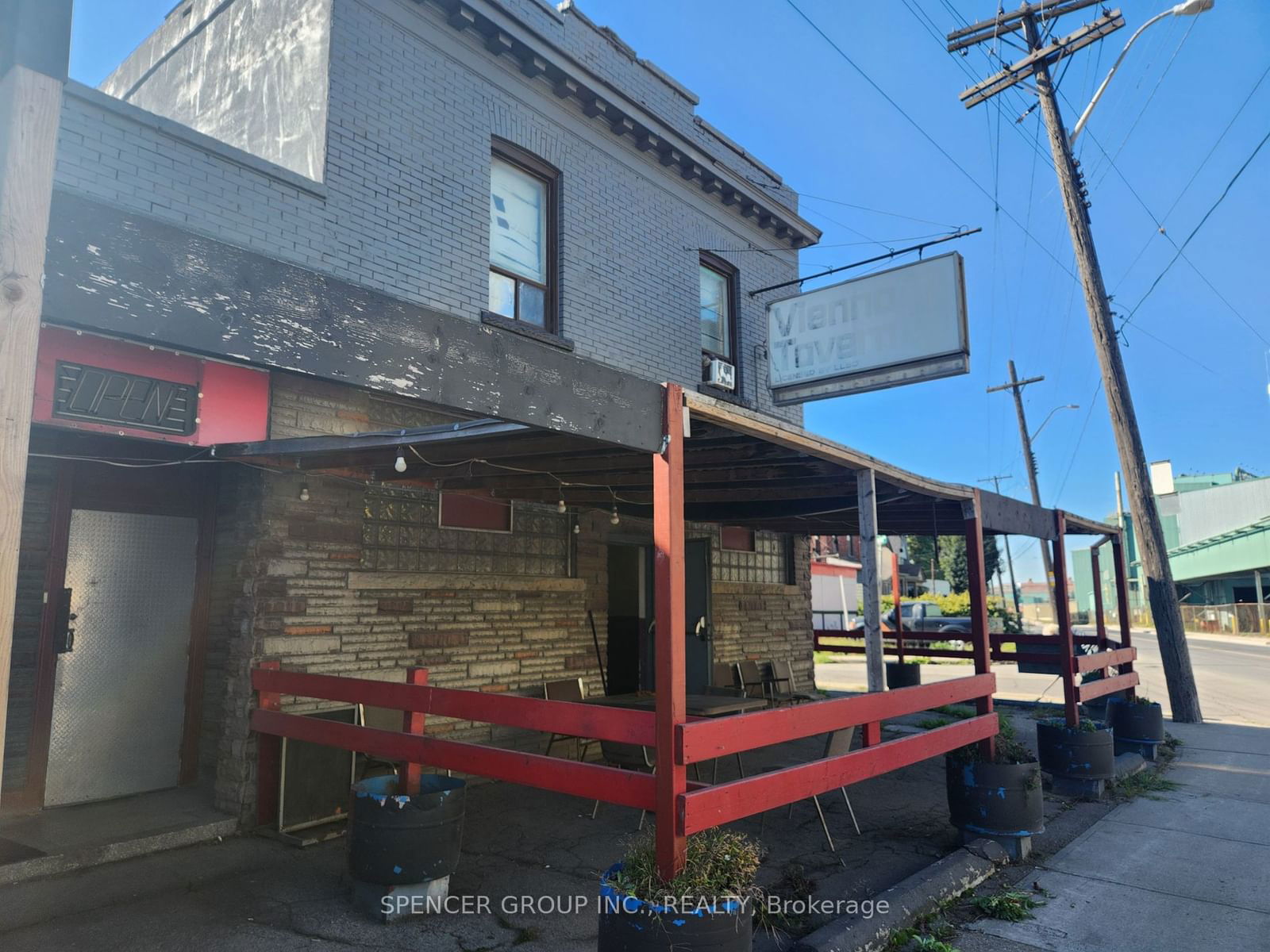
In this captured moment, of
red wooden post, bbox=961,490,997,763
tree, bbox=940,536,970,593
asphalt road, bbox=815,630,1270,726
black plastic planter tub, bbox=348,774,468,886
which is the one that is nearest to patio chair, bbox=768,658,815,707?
red wooden post, bbox=961,490,997,763

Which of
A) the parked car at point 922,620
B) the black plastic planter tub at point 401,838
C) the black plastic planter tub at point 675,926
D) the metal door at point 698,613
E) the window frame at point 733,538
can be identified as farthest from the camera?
the parked car at point 922,620

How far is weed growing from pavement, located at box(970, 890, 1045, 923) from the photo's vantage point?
4707 mm

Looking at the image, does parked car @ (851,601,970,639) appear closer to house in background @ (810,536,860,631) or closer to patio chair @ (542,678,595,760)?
house in background @ (810,536,860,631)

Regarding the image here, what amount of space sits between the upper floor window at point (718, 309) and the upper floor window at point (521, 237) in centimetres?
259

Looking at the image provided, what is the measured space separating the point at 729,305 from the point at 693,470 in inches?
231

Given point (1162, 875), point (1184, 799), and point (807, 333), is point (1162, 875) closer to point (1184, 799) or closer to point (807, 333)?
point (1184, 799)

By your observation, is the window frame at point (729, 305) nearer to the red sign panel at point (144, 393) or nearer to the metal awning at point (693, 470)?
the metal awning at point (693, 470)

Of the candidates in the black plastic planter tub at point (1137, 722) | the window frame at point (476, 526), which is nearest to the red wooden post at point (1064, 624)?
the black plastic planter tub at point (1137, 722)

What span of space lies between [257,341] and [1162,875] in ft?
20.3

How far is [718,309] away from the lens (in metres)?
11.2

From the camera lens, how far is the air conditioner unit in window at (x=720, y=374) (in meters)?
10.4

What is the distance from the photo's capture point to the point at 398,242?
7070 millimetres

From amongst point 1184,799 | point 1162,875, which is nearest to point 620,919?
point 1162,875

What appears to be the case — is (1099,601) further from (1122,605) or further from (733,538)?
(733,538)
